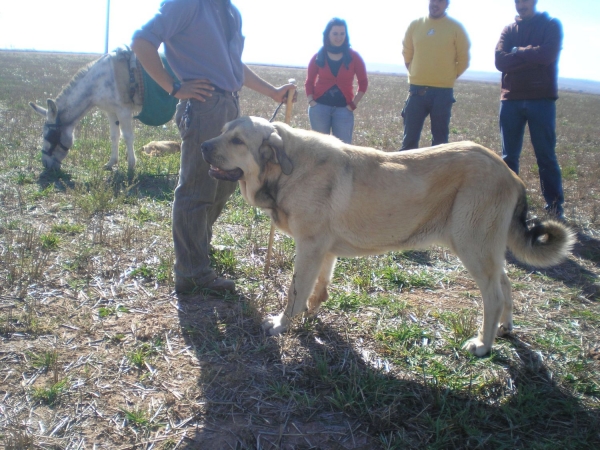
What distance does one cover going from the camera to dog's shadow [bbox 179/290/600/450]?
2.71 meters

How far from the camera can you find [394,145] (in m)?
11.7

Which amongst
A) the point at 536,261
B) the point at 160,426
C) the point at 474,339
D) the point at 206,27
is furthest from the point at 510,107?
the point at 160,426

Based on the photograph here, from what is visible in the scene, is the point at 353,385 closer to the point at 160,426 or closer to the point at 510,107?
the point at 160,426

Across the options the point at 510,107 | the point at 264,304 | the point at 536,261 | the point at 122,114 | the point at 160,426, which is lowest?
the point at 160,426

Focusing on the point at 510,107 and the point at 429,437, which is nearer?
the point at 429,437

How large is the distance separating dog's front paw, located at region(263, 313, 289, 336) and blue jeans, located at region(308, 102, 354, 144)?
371cm

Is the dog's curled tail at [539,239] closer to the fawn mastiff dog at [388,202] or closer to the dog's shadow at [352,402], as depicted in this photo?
the fawn mastiff dog at [388,202]

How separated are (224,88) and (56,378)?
264 centimetres

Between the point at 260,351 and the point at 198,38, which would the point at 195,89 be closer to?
the point at 198,38

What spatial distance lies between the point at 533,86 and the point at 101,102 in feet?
23.1

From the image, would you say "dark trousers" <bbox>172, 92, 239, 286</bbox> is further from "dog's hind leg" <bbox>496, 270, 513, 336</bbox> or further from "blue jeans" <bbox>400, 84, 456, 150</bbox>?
"blue jeans" <bbox>400, 84, 456, 150</bbox>

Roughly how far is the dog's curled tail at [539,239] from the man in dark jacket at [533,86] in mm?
2811

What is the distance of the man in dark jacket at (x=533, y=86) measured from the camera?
239 inches

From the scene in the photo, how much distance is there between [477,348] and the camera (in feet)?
11.6
